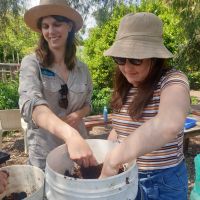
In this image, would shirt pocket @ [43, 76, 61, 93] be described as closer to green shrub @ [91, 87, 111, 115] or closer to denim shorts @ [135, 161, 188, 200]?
denim shorts @ [135, 161, 188, 200]

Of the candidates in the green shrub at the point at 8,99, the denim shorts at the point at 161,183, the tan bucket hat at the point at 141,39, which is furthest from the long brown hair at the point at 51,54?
the green shrub at the point at 8,99

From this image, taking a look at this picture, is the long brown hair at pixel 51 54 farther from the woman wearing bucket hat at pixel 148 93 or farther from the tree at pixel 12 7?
the tree at pixel 12 7

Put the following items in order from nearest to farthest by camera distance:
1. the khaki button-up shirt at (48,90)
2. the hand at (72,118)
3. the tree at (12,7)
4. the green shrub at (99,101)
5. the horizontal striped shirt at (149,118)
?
1. the horizontal striped shirt at (149,118)
2. the khaki button-up shirt at (48,90)
3. the hand at (72,118)
4. the tree at (12,7)
5. the green shrub at (99,101)

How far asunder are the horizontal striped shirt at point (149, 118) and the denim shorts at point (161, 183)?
3 centimetres

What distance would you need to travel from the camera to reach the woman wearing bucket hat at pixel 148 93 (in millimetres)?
1310

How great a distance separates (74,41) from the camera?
7.06 ft

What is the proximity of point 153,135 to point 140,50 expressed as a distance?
408 mm

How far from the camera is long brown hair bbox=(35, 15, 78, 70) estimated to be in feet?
6.20

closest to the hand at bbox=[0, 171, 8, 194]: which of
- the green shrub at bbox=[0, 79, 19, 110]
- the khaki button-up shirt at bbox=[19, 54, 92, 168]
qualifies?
the khaki button-up shirt at bbox=[19, 54, 92, 168]

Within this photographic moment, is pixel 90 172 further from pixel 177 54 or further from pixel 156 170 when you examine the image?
pixel 177 54

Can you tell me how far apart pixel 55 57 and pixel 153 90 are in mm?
794

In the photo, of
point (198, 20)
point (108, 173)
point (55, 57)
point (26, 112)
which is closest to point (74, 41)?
point (55, 57)

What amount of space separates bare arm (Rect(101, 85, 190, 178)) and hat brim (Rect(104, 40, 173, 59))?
258mm

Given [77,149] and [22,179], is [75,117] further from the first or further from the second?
[77,149]
